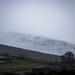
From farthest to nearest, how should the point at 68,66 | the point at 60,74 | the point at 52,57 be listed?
the point at 52,57, the point at 68,66, the point at 60,74

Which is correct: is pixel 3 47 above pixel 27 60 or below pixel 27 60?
above

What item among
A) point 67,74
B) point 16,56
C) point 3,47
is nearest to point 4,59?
point 16,56

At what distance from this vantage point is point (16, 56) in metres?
9.30

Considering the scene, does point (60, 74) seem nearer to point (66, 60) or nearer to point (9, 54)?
point (66, 60)

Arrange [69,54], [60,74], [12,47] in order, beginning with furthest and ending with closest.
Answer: [12,47] < [69,54] < [60,74]

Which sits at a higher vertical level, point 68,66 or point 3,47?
point 3,47

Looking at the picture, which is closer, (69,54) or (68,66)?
(68,66)

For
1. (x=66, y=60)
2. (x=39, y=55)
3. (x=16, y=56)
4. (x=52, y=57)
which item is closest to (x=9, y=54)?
(x=16, y=56)

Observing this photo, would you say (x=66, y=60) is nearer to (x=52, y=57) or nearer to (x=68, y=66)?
(x=68, y=66)

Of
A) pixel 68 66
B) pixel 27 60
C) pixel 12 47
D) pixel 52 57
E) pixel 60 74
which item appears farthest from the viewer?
pixel 12 47

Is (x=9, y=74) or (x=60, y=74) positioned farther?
(x=60, y=74)

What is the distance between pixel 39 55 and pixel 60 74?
875 cm

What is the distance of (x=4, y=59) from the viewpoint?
8.24 meters

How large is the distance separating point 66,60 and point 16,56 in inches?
130
